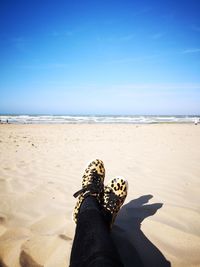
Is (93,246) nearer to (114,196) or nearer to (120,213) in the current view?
(114,196)

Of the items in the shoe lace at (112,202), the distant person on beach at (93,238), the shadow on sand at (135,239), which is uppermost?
the distant person on beach at (93,238)

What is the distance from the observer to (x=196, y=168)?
12.0 feet

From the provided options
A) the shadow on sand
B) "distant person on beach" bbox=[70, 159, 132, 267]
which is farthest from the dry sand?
"distant person on beach" bbox=[70, 159, 132, 267]

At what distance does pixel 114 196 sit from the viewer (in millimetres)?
1964

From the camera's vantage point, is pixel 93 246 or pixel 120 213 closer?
pixel 93 246

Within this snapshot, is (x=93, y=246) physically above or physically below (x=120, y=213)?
above

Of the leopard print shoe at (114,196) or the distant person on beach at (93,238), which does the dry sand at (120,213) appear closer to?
the leopard print shoe at (114,196)

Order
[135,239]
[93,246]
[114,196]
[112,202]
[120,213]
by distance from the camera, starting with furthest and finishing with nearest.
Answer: [120,213] → [114,196] → [112,202] → [135,239] → [93,246]

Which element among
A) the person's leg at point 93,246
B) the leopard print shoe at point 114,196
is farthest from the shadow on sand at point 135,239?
the person's leg at point 93,246

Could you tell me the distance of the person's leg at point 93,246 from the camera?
0.89 m

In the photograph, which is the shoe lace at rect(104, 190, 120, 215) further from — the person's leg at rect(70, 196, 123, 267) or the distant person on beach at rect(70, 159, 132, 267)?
the person's leg at rect(70, 196, 123, 267)

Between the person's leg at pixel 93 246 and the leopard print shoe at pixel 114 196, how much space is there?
0.49 m

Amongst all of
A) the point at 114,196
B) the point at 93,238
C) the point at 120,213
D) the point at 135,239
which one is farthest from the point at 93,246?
the point at 120,213

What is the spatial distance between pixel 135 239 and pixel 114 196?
43cm
